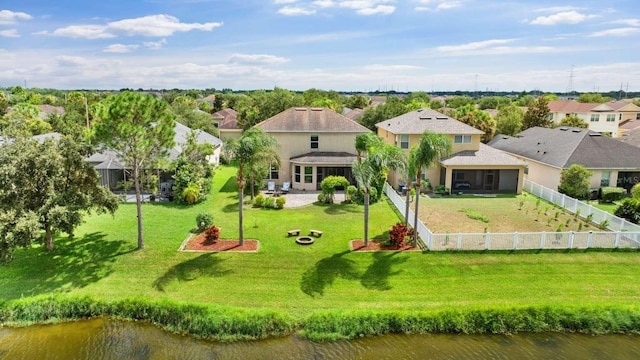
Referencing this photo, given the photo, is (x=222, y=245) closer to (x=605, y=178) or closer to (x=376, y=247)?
(x=376, y=247)

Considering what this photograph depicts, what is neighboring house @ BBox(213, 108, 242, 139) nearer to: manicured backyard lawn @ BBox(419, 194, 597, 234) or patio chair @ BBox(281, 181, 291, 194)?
patio chair @ BBox(281, 181, 291, 194)

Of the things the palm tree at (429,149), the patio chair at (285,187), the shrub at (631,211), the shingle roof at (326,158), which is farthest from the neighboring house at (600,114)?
the palm tree at (429,149)

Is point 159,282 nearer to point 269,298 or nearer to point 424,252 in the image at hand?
point 269,298

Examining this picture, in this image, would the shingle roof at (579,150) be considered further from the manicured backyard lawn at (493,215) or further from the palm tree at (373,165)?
the palm tree at (373,165)

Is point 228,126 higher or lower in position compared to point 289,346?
higher

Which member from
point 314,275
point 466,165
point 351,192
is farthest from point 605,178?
point 314,275
